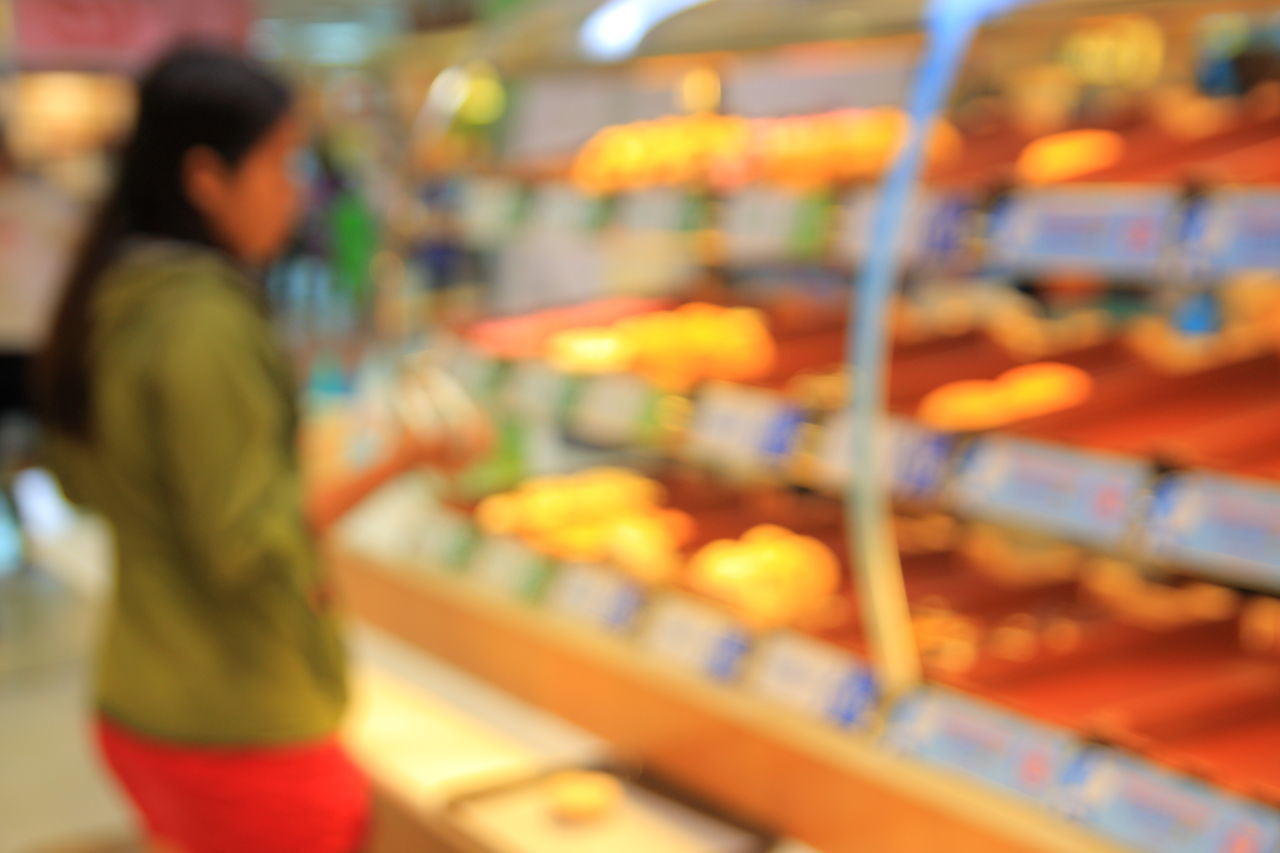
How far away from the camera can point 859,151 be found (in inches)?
103

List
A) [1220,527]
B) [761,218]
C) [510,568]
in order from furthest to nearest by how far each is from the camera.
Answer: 1. [510,568]
2. [761,218]
3. [1220,527]

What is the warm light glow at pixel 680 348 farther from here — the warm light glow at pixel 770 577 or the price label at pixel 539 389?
the warm light glow at pixel 770 577

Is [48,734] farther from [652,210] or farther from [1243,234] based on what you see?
[1243,234]

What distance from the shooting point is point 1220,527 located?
1.64m

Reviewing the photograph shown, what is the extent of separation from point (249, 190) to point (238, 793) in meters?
0.93

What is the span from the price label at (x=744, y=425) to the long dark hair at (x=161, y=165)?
2.94 ft

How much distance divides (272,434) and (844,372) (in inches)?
43.3

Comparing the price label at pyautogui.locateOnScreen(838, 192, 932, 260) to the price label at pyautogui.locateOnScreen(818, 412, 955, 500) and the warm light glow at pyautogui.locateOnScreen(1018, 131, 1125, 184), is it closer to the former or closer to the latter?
the warm light glow at pyautogui.locateOnScreen(1018, 131, 1125, 184)

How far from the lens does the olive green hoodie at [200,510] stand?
1.97 m

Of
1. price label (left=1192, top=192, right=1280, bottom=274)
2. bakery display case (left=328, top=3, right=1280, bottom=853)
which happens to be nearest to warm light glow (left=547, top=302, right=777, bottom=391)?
bakery display case (left=328, top=3, right=1280, bottom=853)

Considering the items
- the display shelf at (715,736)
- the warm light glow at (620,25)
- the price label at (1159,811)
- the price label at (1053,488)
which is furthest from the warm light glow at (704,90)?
the price label at (1159,811)

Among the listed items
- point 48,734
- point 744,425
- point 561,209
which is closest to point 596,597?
point 744,425

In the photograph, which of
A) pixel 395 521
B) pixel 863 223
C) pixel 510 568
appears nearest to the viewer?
pixel 863 223

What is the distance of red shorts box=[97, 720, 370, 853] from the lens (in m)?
2.16
